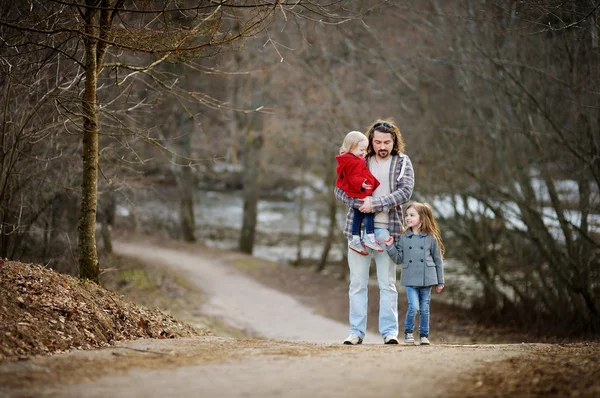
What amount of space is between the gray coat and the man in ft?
0.48

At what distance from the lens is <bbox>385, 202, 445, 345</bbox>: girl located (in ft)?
25.0

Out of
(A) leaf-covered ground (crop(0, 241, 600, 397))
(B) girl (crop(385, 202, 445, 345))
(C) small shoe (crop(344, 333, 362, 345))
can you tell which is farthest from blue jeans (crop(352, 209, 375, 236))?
(A) leaf-covered ground (crop(0, 241, 600, 397))

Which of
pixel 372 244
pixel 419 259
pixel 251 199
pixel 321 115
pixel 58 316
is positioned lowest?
pixel 58 316

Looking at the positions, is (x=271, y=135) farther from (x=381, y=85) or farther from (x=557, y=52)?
(x=557, y=52)

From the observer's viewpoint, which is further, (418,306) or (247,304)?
(247,304)

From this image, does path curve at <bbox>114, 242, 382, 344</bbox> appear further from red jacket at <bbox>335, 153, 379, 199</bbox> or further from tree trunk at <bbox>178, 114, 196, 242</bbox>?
red jacket at <bbox>335, 153, 379, 199</bbox>

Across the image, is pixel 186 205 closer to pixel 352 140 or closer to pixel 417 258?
pixel 417 258

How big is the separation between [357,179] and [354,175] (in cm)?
7

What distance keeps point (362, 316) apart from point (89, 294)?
9.98 ft

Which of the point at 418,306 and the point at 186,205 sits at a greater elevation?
the point at 186,205

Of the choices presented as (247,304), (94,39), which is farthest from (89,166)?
(247,304)

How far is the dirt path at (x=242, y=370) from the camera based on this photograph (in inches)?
182

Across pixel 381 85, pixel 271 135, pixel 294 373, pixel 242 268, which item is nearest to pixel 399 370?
pixel 294 373

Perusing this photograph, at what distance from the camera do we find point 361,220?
24.8 ft
